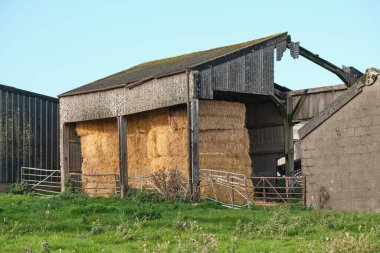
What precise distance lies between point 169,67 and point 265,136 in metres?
5.73

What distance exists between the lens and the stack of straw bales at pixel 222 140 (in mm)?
25172

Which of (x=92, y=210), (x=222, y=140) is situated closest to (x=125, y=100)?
(x=222, y=140)

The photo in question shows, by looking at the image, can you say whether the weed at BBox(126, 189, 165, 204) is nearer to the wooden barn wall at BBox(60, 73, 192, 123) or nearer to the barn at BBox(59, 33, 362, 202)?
the barn at BBox(59, 33, 362, 202)

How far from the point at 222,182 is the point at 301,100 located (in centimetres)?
711

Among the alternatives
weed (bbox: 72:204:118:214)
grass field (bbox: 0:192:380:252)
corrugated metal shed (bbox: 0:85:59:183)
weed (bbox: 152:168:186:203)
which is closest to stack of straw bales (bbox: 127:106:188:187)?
weed (bbox: 152:168:186:203)

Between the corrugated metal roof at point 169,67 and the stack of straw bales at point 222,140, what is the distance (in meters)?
1.98

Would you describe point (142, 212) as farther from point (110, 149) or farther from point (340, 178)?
point (110, 149)

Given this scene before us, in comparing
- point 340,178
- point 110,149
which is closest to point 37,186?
point 110,149

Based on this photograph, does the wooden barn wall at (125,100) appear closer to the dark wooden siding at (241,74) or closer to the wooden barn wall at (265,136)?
the dark wooden siding at (241,74)

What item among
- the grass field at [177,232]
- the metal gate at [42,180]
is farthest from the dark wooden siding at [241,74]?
the metal gate at [42,180]

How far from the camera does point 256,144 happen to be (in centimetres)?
3083

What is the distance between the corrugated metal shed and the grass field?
46.5ft

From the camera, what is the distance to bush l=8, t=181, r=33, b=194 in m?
31.3

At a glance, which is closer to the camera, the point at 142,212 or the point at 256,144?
the point at 142,212
